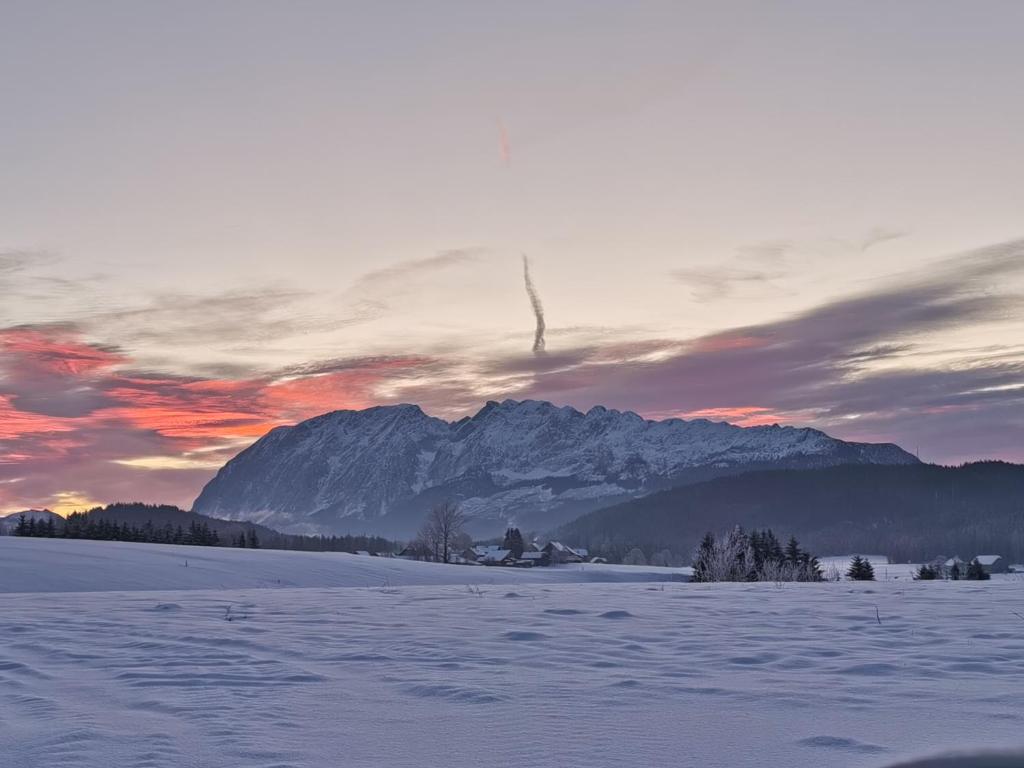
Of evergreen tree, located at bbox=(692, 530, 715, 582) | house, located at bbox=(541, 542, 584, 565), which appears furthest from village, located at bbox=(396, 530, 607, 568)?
evergreen tree, located at bbox=(692, 530, 715, 582)

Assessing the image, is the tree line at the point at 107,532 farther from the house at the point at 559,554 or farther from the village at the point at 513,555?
the house at the point at 559,554

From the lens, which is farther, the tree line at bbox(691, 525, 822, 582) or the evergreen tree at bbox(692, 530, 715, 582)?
the evergreen tree at bbox(692, 530, 715, 582)

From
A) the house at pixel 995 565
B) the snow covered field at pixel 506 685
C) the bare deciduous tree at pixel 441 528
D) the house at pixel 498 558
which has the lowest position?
→ the house at pixel 995 565

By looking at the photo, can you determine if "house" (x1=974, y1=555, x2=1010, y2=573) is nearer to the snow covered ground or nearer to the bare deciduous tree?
the bare deciduous tree

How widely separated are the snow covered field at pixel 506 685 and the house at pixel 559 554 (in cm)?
12820

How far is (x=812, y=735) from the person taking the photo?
4.84m

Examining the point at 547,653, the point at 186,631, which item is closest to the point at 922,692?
the point at 547,653

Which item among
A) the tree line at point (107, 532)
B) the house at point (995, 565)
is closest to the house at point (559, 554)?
the tree line at point (107, 532)

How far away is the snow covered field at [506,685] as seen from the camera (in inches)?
181

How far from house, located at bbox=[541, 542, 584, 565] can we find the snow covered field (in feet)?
421

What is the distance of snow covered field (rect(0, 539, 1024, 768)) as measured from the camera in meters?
4.60

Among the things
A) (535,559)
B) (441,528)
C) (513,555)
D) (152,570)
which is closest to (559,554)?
(535,559)

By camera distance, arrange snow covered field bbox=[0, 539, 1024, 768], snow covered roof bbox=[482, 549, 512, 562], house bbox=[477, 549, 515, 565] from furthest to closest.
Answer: snow covered roof bbox=[482, 549, 512, 562] → house bbox=[477, 549, 515, 565] → snow covered field bbox=[0, 539, 1024, 768]

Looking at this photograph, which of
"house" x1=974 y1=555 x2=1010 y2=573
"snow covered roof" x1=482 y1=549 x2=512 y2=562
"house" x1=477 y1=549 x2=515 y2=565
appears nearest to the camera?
"house" x1=477 y1=549 x2=515 y2=565
